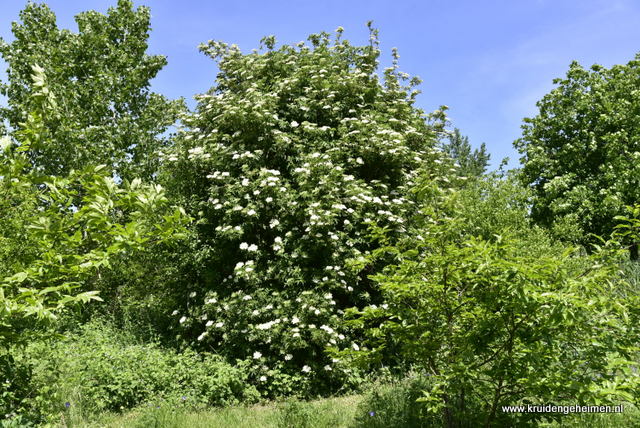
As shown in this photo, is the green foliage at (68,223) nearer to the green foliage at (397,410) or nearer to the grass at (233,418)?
the grass at (233,418)

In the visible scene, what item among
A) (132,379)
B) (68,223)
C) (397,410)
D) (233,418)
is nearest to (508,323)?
(397,410)

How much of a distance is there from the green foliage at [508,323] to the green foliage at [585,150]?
46.4 feet

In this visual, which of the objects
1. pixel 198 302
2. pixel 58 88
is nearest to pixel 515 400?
pixel 198 302

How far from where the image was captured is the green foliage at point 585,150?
17562 mm

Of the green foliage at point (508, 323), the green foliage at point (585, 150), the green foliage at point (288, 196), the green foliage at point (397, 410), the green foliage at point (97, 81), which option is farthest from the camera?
the green foliage at point (585, 150)

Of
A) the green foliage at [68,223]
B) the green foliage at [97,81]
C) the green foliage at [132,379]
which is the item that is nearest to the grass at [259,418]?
the green foliage at [132,379]

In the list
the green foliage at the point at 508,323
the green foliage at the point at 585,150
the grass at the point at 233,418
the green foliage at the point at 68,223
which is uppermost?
the green foliage at the point at 585,150

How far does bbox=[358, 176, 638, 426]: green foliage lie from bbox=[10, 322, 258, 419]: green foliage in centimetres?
300

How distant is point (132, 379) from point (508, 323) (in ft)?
16.2

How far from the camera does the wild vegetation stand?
300cm

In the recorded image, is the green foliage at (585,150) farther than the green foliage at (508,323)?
Yes

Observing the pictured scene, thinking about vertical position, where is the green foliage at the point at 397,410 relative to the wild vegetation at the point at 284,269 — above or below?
below

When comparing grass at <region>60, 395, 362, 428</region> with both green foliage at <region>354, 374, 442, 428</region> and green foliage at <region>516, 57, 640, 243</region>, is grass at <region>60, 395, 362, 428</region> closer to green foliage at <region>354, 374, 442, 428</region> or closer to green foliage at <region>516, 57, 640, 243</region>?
green foliage at <region>354, 374, 442, 428</region>

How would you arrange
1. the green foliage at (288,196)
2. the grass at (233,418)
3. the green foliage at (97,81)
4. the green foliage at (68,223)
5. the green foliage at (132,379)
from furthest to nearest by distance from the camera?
the green foliage at (97,81) < the green foliage at (288,196) < the green foliage at (132,379) < the grass at (233,418) < the green foliage at (68,223)
